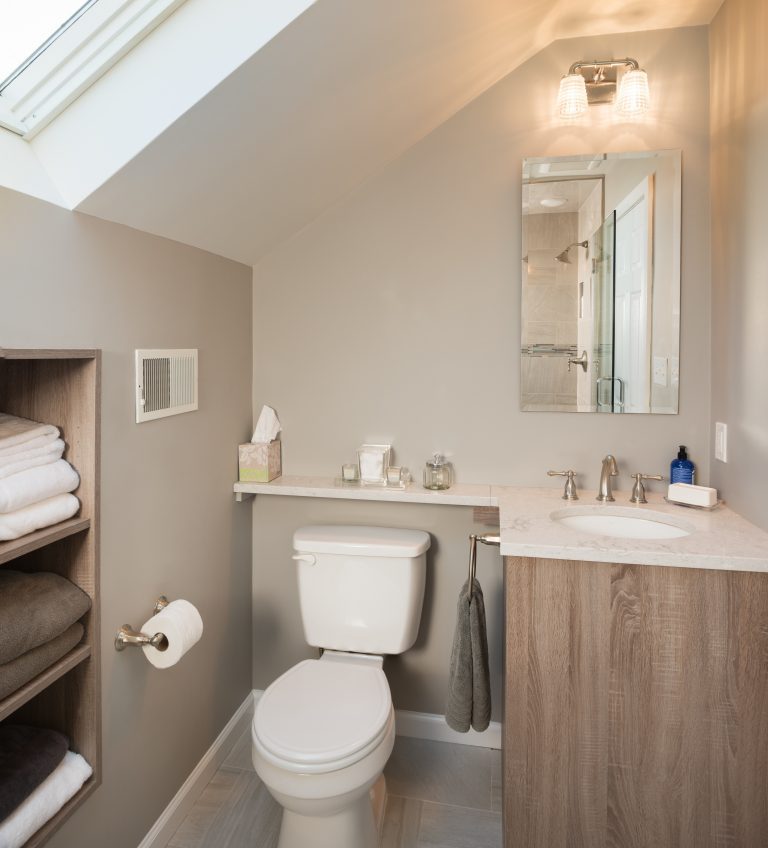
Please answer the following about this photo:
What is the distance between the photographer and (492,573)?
7.57 ft

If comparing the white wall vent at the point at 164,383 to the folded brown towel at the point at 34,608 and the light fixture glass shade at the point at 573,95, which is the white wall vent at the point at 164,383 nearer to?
the folded brown towel at the point at 34,608

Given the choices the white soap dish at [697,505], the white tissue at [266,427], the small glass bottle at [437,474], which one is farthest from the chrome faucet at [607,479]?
the white tissue at [266,427]

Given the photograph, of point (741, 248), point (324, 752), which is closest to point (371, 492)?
point (324, 752)

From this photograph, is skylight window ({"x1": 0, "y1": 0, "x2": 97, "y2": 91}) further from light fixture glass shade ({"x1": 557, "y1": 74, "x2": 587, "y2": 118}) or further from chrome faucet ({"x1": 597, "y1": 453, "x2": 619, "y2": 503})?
chrome faucet ({"x1": 597, "y1": 453, "x2": 619, "y2": 503})

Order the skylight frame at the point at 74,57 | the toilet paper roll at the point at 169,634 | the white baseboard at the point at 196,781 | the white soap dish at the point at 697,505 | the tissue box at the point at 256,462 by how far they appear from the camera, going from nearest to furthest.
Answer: the skylight frame at the point at 74,57 → the toilet paper roll at the point at 169,634 → the white baseboard at the point at 196,781 → the white soap dish at the point at 697,505 → the tissue box at the point at 256,462

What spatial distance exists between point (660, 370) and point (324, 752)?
1515 mm

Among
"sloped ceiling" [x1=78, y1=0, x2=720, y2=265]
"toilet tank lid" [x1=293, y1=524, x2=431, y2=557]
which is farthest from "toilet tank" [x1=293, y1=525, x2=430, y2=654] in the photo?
"sloped ceiling" [x1=78, y1=0, x2=720, y2=265]

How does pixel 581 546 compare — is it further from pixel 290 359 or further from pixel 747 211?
pixel 290 359

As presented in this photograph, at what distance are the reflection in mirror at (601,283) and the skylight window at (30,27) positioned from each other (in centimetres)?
142

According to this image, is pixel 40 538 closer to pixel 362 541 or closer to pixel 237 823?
pixel 362 541

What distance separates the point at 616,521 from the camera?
1980 millimetres

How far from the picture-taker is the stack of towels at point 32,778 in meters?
1.19

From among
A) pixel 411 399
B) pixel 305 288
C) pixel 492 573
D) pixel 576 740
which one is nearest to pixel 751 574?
pixel 576 740

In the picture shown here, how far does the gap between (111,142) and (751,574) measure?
1696mm
